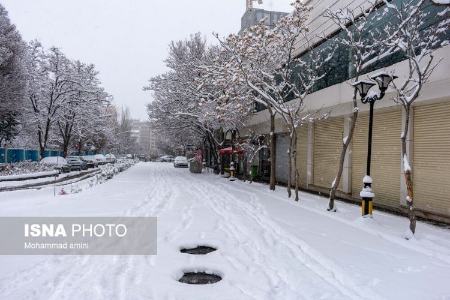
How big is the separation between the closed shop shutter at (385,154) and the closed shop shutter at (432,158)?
102 cm

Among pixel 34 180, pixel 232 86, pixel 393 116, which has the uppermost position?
pixel 232 86

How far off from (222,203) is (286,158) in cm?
1237

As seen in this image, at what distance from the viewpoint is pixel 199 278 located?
5781 mm

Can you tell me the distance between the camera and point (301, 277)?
5.73 m

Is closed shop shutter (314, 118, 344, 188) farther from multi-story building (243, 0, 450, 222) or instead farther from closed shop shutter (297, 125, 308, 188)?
closed shop shutter (297, 125, 308, 188)

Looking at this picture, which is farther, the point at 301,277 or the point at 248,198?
the point at 248,198

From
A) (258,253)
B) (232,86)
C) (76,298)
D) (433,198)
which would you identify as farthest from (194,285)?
(232,86)

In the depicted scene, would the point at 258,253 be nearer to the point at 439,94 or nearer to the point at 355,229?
the point at 355,229

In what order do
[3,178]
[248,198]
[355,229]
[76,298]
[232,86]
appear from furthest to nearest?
[3,178], [232,86], [248,198], [355,229], [76,298]

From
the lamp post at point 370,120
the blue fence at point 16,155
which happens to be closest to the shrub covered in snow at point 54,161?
the blue fence at point 16,155

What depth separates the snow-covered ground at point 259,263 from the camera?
510cm

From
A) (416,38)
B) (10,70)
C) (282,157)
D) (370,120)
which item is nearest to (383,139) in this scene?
(416,38)

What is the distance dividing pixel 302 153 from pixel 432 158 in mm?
10676

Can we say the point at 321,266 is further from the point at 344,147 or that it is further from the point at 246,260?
the point at 344,147
